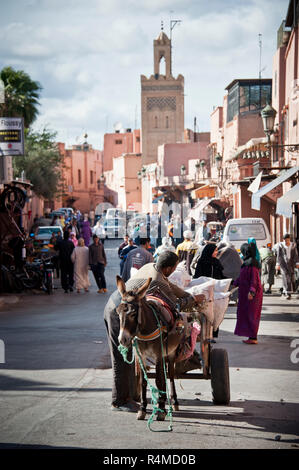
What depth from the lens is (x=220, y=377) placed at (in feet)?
21.9

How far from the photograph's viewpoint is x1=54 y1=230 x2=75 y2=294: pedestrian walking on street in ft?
62.8

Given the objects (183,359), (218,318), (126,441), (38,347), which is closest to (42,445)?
(126,441)

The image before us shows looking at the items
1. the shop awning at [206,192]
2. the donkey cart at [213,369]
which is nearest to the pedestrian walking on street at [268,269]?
the donkey cart at [213,369]

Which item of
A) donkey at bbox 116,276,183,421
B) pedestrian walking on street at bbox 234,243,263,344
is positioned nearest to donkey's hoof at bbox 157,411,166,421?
donkey at bbox 116,276,183,421

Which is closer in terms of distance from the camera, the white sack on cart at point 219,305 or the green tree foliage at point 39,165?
the white sack on cart at point 219,305

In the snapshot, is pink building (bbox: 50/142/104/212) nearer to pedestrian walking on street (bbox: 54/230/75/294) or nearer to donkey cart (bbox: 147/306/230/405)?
pedestrian walking on street (bbox: 54/230/75/294)

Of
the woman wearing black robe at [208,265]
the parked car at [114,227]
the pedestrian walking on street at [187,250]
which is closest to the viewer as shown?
the woman wearing black robe at [208,265]

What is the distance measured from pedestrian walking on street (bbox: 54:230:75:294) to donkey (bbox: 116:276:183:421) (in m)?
13.0

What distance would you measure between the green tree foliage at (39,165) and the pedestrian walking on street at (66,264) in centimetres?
2267

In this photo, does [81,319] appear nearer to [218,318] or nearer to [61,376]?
[61,376]

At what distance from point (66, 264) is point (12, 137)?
3825 millimetres

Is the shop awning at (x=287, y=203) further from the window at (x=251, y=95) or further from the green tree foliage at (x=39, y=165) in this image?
the green tree foliage at (x=39, y=165)

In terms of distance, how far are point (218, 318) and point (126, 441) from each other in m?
2.06

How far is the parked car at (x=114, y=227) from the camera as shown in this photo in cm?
4525
